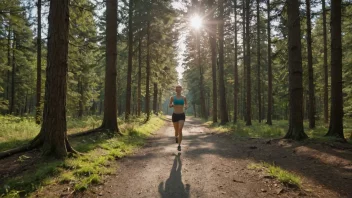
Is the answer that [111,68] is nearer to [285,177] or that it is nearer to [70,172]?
[70,172]

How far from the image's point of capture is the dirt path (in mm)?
4652

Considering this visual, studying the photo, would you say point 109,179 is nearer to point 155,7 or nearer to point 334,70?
point 334,70

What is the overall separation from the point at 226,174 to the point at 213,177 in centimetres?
44

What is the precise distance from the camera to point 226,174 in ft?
19.4

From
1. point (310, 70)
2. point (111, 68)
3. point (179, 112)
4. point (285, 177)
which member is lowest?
point (285, 177)

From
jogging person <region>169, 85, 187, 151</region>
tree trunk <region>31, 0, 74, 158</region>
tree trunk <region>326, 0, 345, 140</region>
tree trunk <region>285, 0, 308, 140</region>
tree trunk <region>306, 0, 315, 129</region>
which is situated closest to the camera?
tree trunk <region>31, 0, 74, 158</region>

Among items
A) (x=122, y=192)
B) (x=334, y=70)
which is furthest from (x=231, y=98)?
(x=122, y=192)

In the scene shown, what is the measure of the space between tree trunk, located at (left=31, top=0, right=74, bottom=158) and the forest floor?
115cm

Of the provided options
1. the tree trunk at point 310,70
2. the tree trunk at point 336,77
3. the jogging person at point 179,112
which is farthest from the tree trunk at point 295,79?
the tree trunk at point 310,70

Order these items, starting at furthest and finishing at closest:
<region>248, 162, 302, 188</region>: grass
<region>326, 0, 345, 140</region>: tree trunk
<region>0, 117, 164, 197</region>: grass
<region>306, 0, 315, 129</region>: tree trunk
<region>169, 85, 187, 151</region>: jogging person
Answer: <region>306, 0, 315, 129</region>: tree trunk → <region>326, 0, 345, 140</region>: tree trunk → <region>169, 85, 187, 151</region>: jogging person → <region>248, 162, 302, 188</region>: grass → <region>0, 117, 164, 197</region>: grass

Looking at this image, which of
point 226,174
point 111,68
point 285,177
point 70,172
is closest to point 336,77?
point 285,177

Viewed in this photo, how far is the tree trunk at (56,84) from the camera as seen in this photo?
630cm

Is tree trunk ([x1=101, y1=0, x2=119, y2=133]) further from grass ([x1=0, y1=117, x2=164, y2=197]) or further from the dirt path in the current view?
the dirt path

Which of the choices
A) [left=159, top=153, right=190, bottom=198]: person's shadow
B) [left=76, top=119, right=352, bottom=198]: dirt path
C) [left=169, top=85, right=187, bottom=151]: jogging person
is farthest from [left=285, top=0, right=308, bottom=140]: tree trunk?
[left=159, top=153, right=190, bottom=198]: person's shadow
